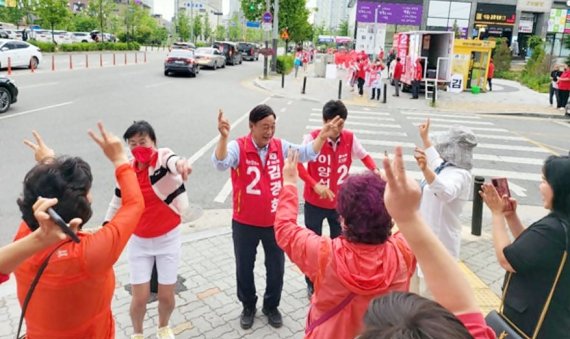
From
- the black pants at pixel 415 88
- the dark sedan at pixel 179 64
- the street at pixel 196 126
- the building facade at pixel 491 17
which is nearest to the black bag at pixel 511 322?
the street at pixel 196 126

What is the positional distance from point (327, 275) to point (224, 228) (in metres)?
4.26

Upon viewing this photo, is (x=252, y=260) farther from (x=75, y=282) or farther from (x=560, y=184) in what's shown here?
(x=560, y=184)

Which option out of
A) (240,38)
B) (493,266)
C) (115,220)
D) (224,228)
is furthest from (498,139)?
(240,38)

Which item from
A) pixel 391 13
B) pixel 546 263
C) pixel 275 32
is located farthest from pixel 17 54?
pixel 391 13

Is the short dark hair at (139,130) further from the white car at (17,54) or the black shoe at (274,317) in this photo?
the white car at (17,54)

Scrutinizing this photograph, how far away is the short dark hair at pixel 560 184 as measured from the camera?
237 cm

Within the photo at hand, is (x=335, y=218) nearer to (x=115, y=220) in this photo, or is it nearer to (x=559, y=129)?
(x=115, y=220)

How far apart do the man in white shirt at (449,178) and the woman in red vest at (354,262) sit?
5.16 ft

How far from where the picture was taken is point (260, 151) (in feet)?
13.1

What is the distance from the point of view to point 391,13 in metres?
51.5

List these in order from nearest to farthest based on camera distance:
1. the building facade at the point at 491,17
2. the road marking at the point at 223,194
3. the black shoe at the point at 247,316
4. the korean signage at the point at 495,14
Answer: the black shoe at the point at 247,316, the road marking at the point at 223,194, the building facade at the point at 491,17, the korean signage at the point at 495,14

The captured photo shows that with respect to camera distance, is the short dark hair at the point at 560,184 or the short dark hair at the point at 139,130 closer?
the short dark hair at the point at 560,184

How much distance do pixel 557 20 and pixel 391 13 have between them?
19.1 m

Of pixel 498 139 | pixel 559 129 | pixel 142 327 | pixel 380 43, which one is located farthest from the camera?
pixel 380 43
